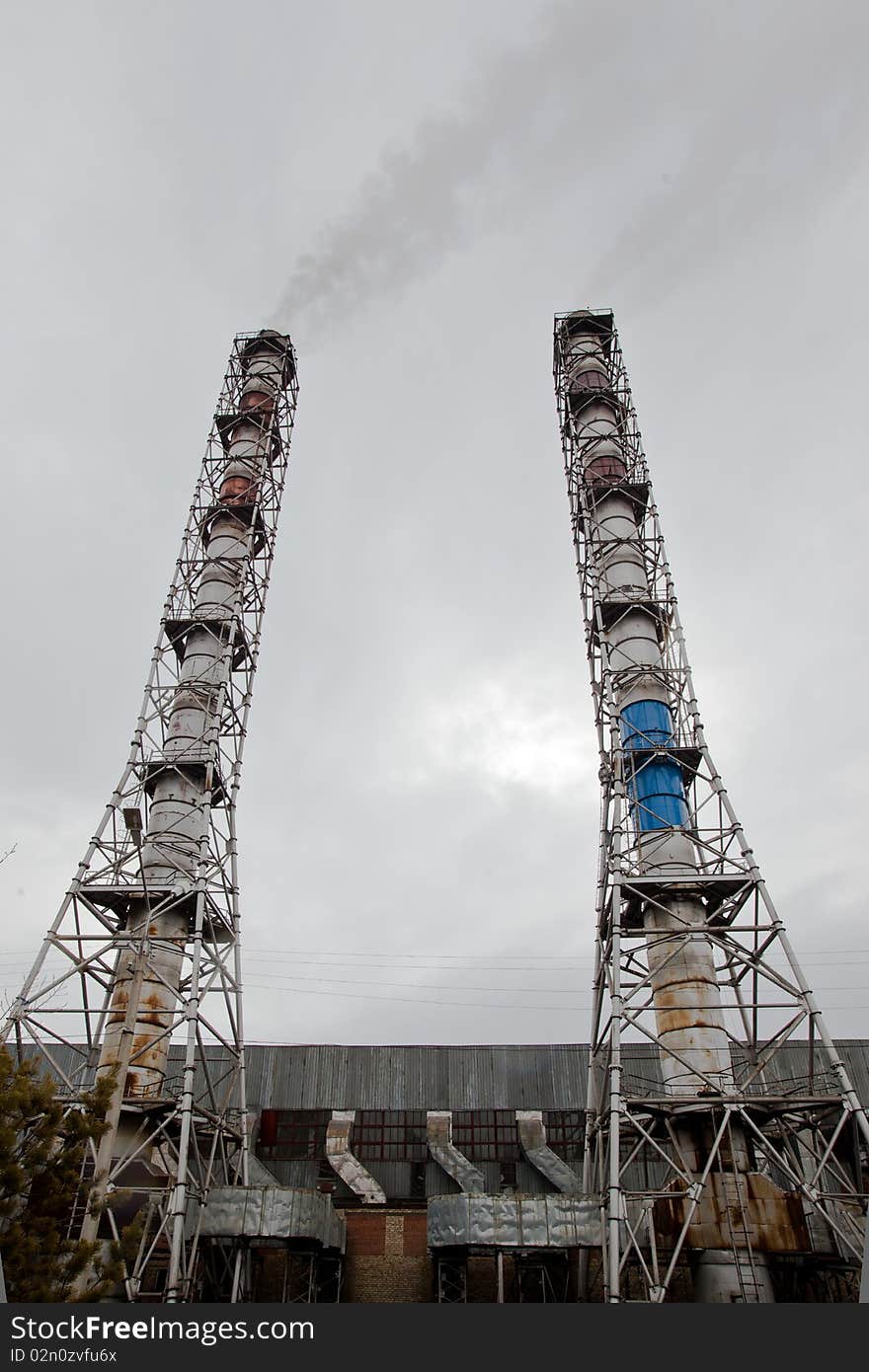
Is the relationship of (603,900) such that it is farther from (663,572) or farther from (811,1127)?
(663,572)

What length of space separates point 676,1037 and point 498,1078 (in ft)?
36.1

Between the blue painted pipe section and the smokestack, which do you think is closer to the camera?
the smokestack

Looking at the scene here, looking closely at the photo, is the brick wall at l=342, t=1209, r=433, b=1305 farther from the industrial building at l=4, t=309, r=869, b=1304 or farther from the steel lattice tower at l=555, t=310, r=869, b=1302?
the steel lattice tower at l=555, t=310, r=869, b=1302

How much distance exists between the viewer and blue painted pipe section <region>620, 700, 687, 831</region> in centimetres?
2058

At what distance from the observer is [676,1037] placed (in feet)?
58.2

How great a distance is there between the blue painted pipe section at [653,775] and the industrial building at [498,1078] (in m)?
0.05

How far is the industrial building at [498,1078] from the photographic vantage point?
16.0m

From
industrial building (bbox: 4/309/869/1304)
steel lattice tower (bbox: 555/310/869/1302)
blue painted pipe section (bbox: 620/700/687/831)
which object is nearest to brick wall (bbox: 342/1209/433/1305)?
industrial building (bbox: 4/309/869/1304)

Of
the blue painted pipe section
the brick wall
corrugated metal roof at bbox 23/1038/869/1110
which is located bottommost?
the brick wall

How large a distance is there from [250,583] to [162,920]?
36.2 feet

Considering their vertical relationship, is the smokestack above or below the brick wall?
above

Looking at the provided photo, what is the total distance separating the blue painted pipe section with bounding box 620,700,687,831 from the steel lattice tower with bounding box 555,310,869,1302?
36 mm

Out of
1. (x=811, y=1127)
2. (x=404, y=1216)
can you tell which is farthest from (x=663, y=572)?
(x=404, y=1216)

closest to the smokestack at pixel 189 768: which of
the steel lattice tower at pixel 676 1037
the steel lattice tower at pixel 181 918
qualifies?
the steel lattice tower at pixel 181 918
